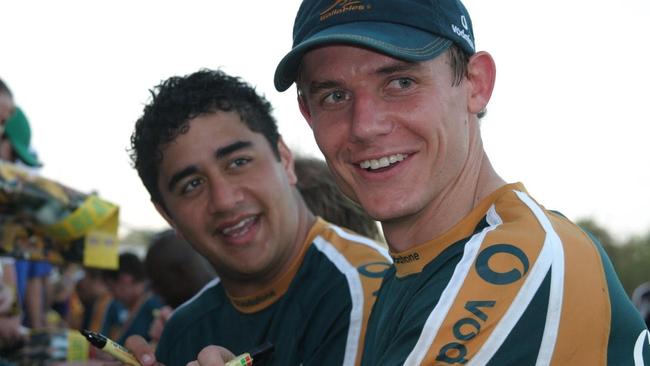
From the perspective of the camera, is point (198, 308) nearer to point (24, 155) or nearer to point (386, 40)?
point (24, 155)

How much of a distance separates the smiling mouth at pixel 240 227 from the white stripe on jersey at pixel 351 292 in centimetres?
Answer: 27

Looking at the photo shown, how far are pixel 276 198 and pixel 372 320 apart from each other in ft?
3.00

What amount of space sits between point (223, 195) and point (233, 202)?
0.17ft

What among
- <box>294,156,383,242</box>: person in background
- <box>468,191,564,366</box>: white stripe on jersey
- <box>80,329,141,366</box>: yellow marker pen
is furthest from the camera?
<box>294,156,383,242</box>: person in background

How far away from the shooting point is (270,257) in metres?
2.88

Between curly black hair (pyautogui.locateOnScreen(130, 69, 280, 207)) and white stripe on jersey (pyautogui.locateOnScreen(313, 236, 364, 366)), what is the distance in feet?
1.60

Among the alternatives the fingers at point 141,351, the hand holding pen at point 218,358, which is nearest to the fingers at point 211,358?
the hand holding pen at point 218,358

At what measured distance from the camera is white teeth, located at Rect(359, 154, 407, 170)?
1964mm

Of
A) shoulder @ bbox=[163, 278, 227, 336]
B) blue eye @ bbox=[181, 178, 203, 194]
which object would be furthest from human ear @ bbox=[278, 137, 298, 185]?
shoulder @ bbox=[163, 278, 227, 336]

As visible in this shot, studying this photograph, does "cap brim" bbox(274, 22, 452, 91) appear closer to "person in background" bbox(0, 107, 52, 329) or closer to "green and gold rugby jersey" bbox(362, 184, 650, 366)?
"green and gold rugby jersey" bbox(362, 184, 650, 366)

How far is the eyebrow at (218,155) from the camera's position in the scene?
2.92 metres

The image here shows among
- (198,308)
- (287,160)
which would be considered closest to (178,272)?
(198,308)

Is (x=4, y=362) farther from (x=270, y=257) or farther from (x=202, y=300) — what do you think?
(x=270, y=257)

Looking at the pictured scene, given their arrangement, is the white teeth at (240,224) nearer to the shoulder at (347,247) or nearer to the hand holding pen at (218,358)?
the shoulder at (347,247)
